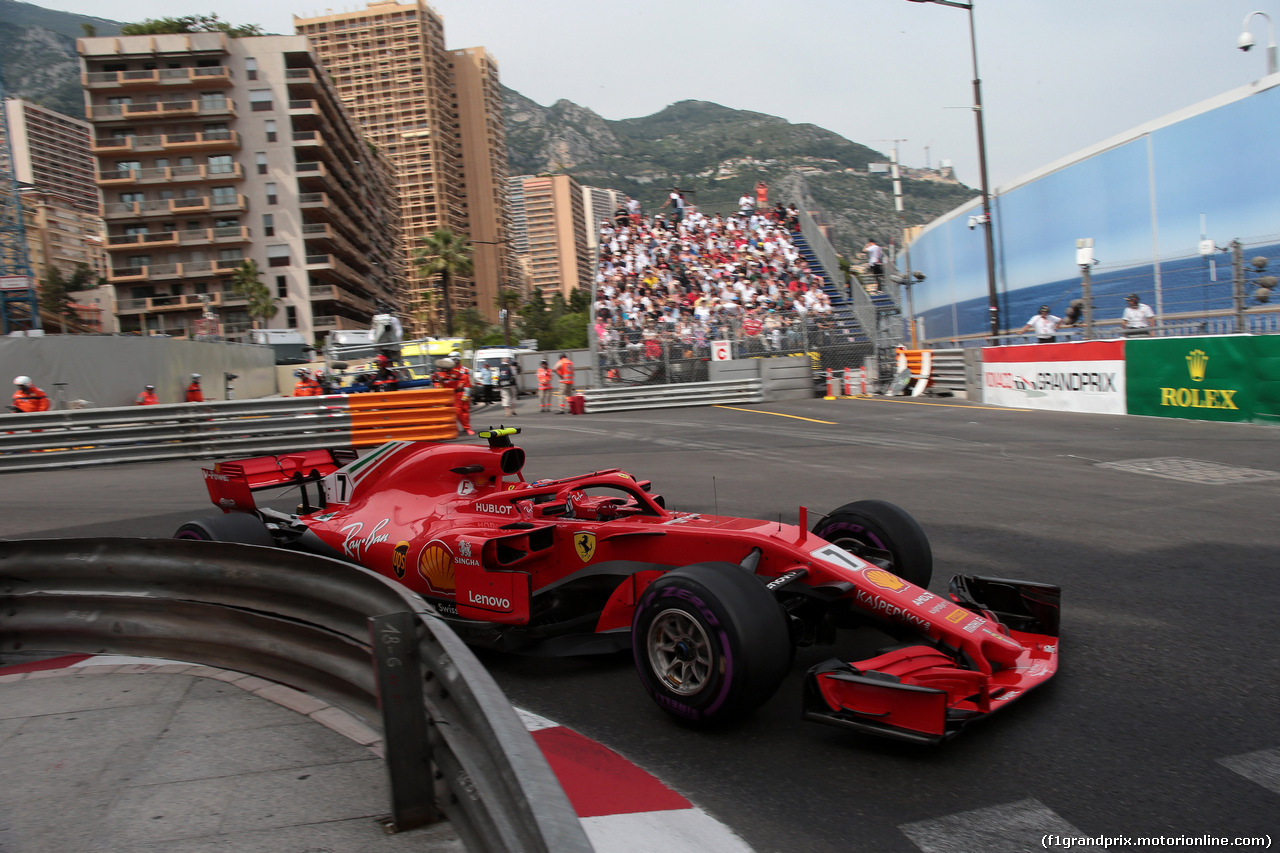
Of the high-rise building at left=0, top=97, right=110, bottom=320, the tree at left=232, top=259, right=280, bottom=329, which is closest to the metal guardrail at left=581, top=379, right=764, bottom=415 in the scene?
the tree at left=232, top=259, right=280, bottom=329

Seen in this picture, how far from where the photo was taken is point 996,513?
24.0ft

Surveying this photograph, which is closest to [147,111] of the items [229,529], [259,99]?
[259,99]

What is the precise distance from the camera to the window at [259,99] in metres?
64.4

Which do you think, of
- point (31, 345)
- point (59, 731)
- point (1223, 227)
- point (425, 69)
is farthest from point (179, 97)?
point (425, 69)

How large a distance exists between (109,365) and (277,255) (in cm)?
4805

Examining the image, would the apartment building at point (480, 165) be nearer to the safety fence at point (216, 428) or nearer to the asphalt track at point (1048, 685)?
the safety fence at point (216, 428)

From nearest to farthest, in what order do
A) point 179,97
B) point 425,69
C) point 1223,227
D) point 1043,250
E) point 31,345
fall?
point 1223,227 → point 31,345 → point 1043,250 → point 179,97 → point 425,69

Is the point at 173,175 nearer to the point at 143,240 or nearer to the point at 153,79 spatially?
the point at 143,240

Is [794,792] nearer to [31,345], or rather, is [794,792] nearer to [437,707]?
[437,707]

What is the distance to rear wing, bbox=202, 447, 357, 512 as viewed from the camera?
6.14 m

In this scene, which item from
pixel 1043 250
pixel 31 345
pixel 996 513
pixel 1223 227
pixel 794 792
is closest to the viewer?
pixel 794 792

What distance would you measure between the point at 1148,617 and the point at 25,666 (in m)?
5.98

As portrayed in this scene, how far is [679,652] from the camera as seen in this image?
12.2 ft

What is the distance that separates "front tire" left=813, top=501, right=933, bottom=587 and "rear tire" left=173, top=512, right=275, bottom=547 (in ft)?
12.3
